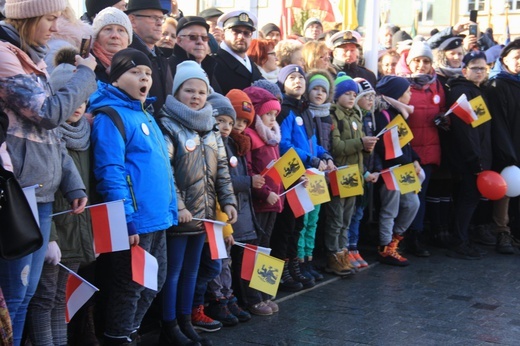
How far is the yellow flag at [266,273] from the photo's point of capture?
6.21m

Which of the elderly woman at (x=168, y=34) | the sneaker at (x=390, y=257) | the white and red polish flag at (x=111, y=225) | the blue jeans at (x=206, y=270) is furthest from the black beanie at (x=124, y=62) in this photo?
the sneaker at (x=390, y=257)

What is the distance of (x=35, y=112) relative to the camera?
3975 millimetres

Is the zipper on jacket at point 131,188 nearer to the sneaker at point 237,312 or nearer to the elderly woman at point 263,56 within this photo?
the sneaker at point 237,312

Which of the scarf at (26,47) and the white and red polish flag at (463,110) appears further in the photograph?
the white and red polish flag at (463,110)

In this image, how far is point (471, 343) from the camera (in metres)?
5.90

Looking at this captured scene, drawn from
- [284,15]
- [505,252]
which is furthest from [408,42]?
[505,252]

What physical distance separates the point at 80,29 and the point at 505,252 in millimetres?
6060

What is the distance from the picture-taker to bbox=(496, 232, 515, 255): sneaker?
9500mm

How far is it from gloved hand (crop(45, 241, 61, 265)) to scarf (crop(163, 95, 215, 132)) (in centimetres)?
140

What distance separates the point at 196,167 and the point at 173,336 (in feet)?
3.75

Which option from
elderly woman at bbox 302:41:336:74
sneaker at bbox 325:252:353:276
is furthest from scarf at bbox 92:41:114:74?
sneaker at bbox 325:252:353:276

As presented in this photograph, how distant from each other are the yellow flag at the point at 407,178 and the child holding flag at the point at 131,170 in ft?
13.3

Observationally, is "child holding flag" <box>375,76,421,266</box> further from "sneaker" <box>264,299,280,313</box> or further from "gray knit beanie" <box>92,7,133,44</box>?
"gray knit beanie" <box>92,7,133,44</box>

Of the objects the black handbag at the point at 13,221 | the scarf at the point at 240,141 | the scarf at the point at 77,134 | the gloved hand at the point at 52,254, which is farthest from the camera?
the scarf at the point at 240,141
